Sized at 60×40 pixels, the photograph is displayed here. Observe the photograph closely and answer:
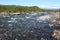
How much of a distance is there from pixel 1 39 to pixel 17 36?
5.37ft

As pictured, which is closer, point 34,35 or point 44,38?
point 44,38

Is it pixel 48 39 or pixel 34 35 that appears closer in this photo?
pixel 48 39

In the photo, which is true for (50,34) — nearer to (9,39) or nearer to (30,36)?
(30,36)

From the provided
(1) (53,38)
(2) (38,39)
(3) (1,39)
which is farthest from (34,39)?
(3) (1,39)

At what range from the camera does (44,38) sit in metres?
15.2

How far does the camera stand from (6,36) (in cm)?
1577

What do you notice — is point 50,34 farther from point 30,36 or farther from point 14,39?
point 14,39

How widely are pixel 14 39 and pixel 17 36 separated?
0.85 meters

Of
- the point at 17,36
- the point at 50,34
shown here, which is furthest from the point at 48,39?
the point at 17,36

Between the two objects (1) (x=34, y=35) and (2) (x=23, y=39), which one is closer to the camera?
(2) (x=23, y=39)

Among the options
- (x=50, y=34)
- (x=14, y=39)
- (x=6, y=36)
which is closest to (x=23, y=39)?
(x=14, y=39)

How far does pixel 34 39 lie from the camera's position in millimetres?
15016

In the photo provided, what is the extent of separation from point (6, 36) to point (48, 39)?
3642 millimetres

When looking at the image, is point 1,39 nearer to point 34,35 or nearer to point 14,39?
point 14,39
